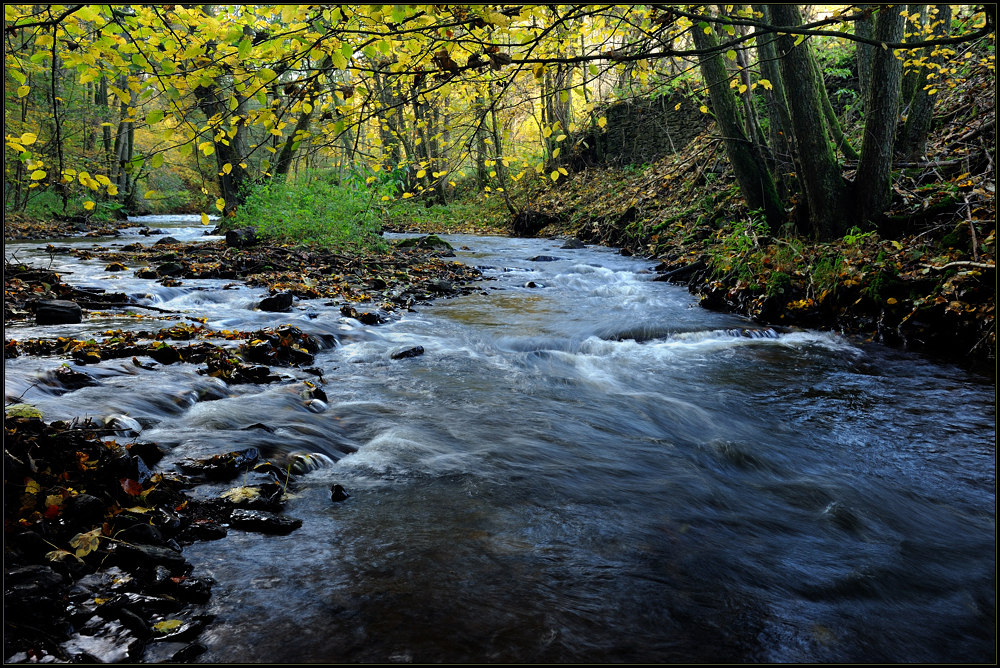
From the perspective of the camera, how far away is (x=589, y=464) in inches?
150

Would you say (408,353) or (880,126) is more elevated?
(880,126)

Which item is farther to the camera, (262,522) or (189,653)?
(262,522)

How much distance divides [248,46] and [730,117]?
31.0 ft

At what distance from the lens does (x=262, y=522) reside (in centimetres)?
279

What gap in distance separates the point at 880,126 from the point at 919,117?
1.46 m

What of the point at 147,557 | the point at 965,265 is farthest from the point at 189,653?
the point at 965,265

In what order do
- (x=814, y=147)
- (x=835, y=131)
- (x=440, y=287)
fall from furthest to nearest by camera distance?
(x=440, y=287)
(x=835, y=131)
(x=814, y=147)

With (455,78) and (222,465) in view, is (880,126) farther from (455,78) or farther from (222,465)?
(222,465)

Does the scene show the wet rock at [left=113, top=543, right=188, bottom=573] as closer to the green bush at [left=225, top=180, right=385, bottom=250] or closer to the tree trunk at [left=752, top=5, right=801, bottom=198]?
the tree trunk at [left=752, top=5, right=801, bottom=198]

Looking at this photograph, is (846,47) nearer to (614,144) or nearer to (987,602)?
(614,144)

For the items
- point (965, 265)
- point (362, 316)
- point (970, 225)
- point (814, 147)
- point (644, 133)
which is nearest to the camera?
point (965, 265)

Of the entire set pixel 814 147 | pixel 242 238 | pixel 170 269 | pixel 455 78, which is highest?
pixel 814 147

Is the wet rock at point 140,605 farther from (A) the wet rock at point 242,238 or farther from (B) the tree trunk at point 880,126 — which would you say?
(A) the wet rock at point 242,238

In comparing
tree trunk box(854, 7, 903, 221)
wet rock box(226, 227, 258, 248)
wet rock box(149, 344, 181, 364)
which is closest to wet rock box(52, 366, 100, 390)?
wet rock box(149, 344, 181, 364)
